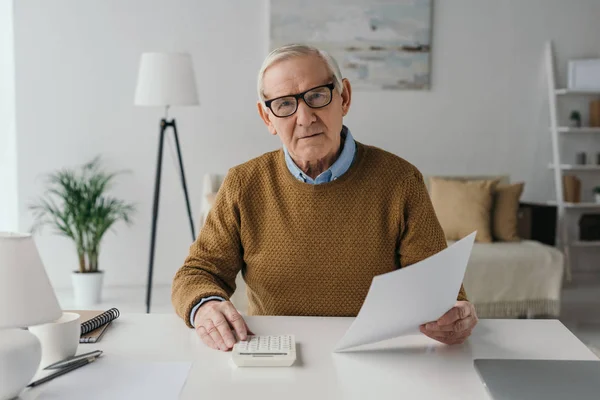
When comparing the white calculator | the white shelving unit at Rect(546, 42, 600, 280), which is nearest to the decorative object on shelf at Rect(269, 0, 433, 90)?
the white shelving unit at Rect(546, 42, 600, 280)

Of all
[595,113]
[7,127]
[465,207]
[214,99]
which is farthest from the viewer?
[595,113]

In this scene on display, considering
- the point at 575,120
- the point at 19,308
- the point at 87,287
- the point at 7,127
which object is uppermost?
the point at 575,120

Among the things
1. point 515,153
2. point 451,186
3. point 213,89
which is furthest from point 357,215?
point 515,153

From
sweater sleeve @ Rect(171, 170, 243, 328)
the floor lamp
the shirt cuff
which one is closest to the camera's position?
the shirt cuff

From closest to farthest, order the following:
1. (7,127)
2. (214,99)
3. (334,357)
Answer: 1. (334,357)
2. (7,127)
3. (214,99)

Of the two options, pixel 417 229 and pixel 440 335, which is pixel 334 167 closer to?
pixel 417 229

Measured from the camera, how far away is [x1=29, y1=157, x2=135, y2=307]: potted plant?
4.27 meters

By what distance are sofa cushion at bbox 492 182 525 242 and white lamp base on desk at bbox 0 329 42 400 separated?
143 inches

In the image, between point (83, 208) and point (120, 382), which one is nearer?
point (120, 382)

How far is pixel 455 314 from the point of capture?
1256mm

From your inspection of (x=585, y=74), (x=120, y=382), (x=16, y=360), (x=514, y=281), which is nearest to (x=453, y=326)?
(x=120, y=382)

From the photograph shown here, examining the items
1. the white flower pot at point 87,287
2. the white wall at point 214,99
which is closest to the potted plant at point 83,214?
the white flower pot at point 87,287

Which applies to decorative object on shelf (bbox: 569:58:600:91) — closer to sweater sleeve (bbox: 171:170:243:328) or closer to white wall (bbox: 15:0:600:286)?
white wall (bbox: 15:0:600:286)

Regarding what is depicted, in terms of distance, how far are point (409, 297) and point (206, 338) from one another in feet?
1.23
